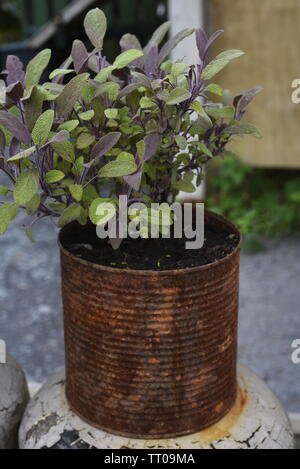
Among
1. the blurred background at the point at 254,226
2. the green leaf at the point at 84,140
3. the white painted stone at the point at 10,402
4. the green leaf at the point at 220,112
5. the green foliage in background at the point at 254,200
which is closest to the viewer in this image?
the green leaf at the point at 84,140

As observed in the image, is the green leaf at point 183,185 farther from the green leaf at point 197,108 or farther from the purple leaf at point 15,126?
the purple leaf at point 15,126

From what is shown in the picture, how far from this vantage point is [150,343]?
1.30 metres

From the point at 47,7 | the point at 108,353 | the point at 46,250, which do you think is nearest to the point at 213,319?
the point at 108,353

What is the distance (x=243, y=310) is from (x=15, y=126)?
81.5 inches

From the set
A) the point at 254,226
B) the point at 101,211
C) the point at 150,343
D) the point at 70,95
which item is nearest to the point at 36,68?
the point at 70,95

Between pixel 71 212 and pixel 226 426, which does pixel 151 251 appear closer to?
pixel 71 212

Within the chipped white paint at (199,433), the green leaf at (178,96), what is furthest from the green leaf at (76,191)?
the chipped white paint at (199,433)

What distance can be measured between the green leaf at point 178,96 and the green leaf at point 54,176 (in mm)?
234

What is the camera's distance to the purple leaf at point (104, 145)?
123cm

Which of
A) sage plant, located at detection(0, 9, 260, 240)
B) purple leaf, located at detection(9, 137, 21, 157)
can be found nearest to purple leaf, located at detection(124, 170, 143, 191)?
sage plant, located at detection(0, 9, 260, 240)

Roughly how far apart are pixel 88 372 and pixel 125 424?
129 mm

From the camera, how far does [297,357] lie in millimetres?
2746

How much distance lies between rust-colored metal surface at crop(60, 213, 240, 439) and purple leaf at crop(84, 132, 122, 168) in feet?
0.68

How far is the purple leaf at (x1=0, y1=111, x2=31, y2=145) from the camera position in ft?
3.89
